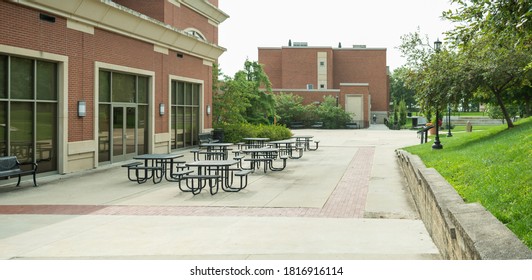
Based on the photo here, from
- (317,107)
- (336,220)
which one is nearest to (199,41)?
(336,220)

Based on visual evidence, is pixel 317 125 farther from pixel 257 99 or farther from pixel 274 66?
pixel 257 99

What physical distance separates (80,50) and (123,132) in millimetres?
4552

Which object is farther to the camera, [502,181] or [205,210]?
[205,210]

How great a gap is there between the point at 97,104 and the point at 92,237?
1198cm

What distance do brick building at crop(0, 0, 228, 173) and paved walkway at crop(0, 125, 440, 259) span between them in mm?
1870

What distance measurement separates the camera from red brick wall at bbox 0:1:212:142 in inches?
603

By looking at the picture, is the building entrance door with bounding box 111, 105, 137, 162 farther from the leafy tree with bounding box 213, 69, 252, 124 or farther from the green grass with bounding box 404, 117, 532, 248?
the green grass with bounding box 404, 117, 532, 248

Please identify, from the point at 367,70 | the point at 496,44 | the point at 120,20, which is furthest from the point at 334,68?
the point at 496,44

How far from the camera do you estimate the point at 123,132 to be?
2206 cm

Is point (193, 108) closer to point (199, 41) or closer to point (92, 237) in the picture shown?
point (199, 41)

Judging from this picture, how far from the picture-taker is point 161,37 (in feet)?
80.4

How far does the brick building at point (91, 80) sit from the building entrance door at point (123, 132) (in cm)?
4

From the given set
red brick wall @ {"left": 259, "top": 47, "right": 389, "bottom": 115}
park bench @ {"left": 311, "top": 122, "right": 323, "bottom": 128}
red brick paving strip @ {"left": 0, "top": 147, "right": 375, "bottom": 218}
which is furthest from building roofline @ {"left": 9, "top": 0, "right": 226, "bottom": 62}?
red brick wall @ {"left": 259, "top": 47, "right": 389, "bottom": 115}

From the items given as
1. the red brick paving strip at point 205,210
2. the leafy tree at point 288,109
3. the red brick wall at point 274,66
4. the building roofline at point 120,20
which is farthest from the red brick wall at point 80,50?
the red brick wall at point 274,66
